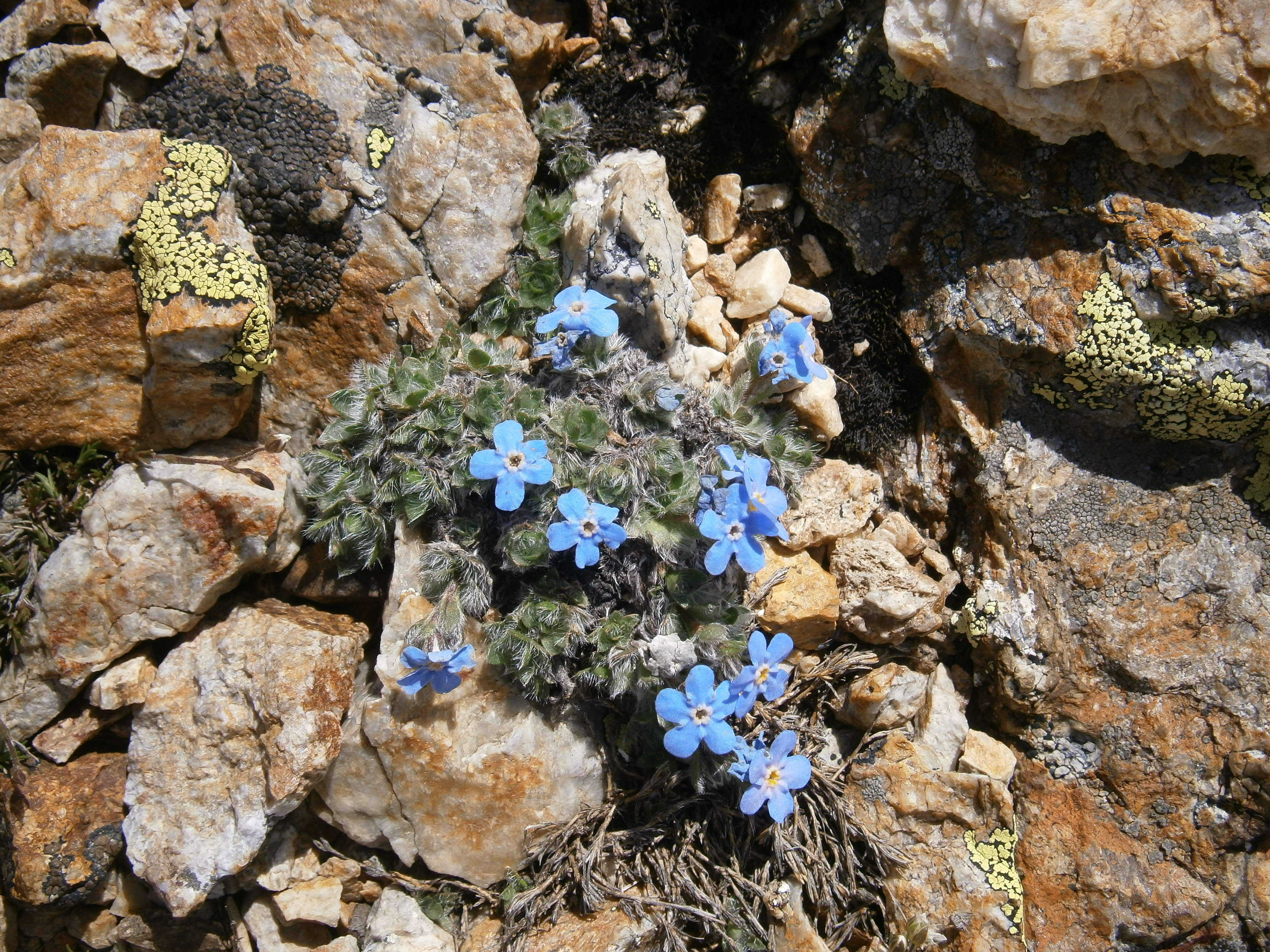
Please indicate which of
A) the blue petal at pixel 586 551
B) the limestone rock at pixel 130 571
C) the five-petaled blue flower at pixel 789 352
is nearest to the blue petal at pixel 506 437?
the blue petal at pixel 586 551

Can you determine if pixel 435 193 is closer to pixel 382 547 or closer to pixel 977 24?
pixel 382 547

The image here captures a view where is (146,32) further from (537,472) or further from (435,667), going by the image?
(435,667)

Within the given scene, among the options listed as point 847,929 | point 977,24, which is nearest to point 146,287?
point 977,24

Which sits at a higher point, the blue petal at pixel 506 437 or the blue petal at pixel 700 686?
the blue petal at pixel 506 437

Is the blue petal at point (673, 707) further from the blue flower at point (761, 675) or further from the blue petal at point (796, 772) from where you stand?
the blue petal at point (796, 772)

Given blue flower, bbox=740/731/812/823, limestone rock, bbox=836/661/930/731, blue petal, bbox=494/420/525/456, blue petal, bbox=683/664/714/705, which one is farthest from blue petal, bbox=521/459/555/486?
limestone rock, bbox=836/661/930/731
